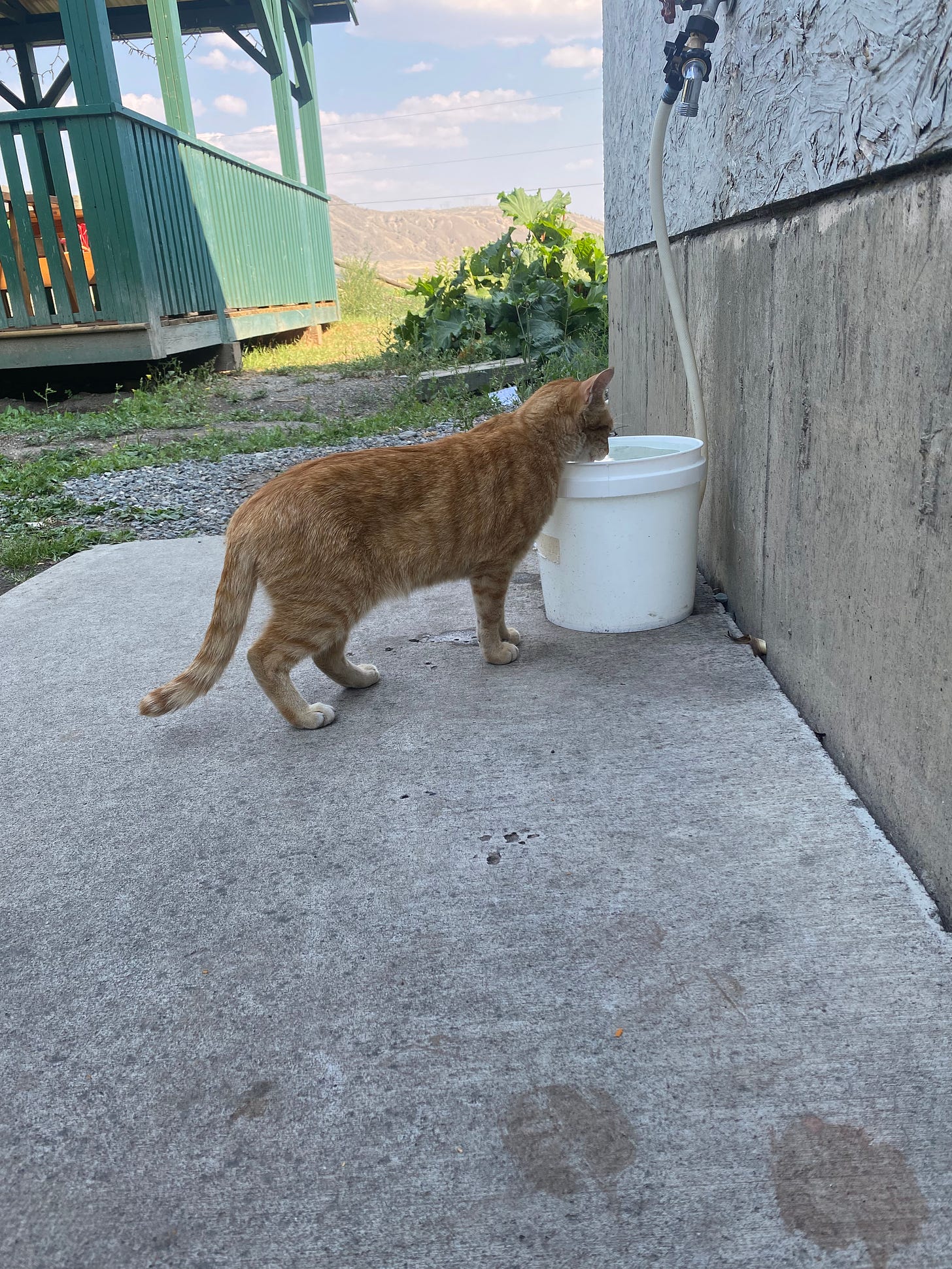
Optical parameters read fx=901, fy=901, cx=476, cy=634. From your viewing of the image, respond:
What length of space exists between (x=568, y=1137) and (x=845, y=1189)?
387 millimetres

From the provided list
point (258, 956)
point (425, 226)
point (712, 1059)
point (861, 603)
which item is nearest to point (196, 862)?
point (258, 956)

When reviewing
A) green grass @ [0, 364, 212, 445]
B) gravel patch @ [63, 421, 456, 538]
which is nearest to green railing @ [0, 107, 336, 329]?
green grass @ [0, 364, 212, 445]

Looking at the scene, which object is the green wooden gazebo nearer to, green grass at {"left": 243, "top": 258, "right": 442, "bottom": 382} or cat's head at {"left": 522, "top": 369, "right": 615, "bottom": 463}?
green grass at {"left": 243, "top": 258, "right": 442, "bottom": 382}

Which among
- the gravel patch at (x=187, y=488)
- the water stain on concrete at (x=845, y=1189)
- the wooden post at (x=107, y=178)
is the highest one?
the wooden post at (x=107, y=178)

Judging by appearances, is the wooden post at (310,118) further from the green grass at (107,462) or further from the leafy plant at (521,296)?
the green grass at (107,462)

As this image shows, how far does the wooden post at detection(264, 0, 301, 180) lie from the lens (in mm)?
13141

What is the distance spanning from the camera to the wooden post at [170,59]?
9859 mm

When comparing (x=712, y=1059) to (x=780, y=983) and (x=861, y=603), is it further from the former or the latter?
(x=861, y=603)

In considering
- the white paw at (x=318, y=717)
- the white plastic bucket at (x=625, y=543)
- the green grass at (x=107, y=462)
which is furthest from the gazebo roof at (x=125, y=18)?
the white paw at (x=318, y=717)

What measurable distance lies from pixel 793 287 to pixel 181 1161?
2393mm

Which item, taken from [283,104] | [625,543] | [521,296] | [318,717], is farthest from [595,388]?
[283,104]

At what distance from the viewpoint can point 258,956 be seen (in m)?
1.79

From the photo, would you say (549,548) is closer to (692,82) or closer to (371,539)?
(371,539)

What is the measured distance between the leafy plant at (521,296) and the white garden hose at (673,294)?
5.49m
